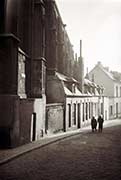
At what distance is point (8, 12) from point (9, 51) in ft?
5.90

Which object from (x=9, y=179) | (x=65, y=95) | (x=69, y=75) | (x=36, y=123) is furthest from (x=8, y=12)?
(x=69, y=75)

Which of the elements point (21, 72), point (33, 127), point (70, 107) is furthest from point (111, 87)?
point (21, 72)

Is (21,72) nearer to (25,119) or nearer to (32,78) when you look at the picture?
(32,78)

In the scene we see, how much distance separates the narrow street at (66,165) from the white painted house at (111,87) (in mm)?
26199

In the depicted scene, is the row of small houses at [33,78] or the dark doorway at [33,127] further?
the dark doorway at [33,127]

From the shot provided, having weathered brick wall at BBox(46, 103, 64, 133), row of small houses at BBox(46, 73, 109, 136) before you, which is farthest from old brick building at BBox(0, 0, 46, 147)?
row of small houses at BBox(46, 73, 109, 136)

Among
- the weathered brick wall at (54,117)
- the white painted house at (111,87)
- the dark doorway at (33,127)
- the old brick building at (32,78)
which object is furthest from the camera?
the white painted house at (111,87)

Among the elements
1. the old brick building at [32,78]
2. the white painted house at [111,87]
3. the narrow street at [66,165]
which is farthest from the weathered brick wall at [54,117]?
the white painted house at [111,87]

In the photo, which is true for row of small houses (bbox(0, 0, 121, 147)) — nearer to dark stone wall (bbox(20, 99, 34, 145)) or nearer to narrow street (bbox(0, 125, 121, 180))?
dark stone wall (bbox(20, 99, 34, 145))

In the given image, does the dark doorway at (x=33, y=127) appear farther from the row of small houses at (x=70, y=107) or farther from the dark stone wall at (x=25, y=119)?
the row of small houses at (x=70, y=107)

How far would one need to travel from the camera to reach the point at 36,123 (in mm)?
15203

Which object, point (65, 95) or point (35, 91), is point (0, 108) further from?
point (65, 95)

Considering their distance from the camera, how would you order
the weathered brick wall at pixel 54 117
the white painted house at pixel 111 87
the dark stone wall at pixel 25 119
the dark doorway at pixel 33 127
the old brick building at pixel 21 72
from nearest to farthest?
1. the old brick building at pixel 21 72
2. the dark stone wall at pixel 25 119
3. the dark doorway at pixel 33 127
4. the weathered brick wall at pixel 54 117
5. the white painted house at pixel 111 87

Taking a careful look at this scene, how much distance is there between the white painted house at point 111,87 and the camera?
37312 millimetres
